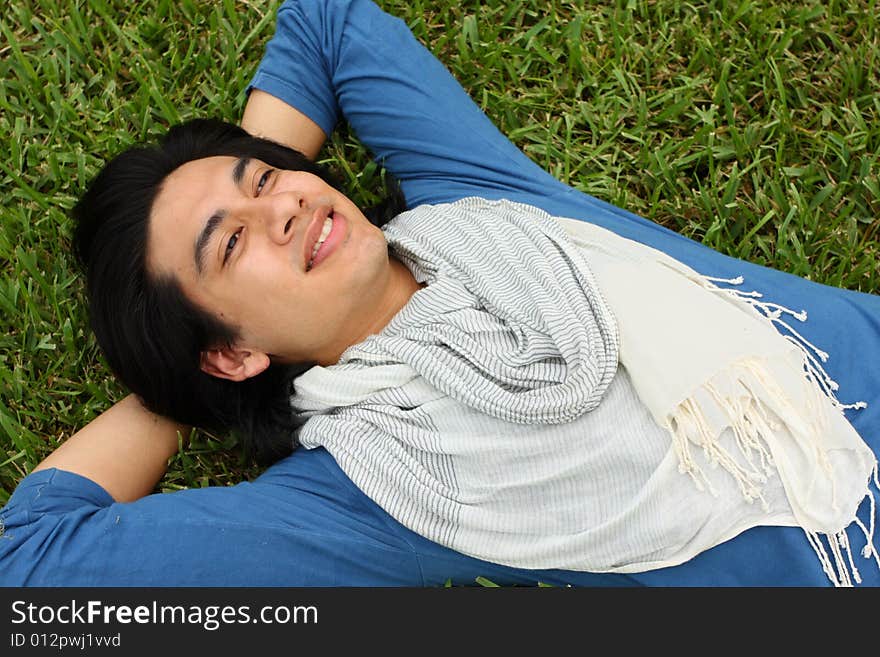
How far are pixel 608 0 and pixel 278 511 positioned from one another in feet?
6.33

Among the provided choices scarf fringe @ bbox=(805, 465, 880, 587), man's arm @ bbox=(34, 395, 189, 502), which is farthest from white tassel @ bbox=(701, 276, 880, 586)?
man's arm @ bbox=(34, 395, 189, 502)

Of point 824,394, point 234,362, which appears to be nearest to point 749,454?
point 824,394

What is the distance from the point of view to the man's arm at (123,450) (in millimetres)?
2109

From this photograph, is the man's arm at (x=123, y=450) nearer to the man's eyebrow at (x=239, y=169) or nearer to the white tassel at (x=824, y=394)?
the man's eyebrow at (x=239, y=169)

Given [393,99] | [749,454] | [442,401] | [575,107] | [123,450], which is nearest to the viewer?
[749,454]

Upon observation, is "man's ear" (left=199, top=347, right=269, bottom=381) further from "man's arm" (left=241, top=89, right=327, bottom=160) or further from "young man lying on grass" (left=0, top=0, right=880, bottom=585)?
"man's arm" (left=241, top=89, right=327, bottom=160)

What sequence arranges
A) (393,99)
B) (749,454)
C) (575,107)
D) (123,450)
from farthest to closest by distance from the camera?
1. (575,107)
2. (393,99)
3. (123,450)
4. (749,454)

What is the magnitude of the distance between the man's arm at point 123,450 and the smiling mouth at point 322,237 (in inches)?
24.9

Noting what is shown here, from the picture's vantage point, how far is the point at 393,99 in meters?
2.45

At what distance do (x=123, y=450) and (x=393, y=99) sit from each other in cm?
116

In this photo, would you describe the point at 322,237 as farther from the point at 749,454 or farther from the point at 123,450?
the point at 749,454

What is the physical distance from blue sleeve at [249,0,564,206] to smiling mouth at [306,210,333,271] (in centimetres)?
48

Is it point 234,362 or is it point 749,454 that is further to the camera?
point 234,362
